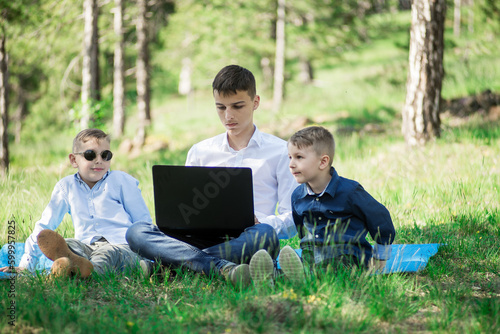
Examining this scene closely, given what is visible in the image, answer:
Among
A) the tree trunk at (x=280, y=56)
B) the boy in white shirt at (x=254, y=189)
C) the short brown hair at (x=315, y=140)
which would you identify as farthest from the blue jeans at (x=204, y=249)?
the tree trunk at (x=280, y=56)

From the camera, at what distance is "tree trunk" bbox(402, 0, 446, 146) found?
7.05 m

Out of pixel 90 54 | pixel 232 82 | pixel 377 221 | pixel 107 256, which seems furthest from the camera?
pixel 90 54

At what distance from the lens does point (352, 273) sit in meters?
3.07

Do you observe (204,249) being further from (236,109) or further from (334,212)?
(236,109)

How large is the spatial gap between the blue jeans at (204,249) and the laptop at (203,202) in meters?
0.09

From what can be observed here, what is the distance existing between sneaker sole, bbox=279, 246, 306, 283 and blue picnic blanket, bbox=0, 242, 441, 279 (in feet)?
2.10

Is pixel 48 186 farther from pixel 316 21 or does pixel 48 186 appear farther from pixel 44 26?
pixel 316 21

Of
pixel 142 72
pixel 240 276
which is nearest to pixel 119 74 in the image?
pixel 142 72

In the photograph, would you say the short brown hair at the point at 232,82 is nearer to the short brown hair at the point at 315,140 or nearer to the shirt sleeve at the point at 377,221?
the short brown hair at the point at 315,140

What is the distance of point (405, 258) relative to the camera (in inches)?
147

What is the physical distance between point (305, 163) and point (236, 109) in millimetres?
816

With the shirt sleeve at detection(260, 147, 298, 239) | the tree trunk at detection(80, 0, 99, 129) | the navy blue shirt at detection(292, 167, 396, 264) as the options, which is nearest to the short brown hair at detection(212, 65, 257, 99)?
the shirt sleeve at detection(260, 147, 298, 239)

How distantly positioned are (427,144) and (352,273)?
4554 mm

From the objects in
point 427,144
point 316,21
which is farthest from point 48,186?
point 316,21
